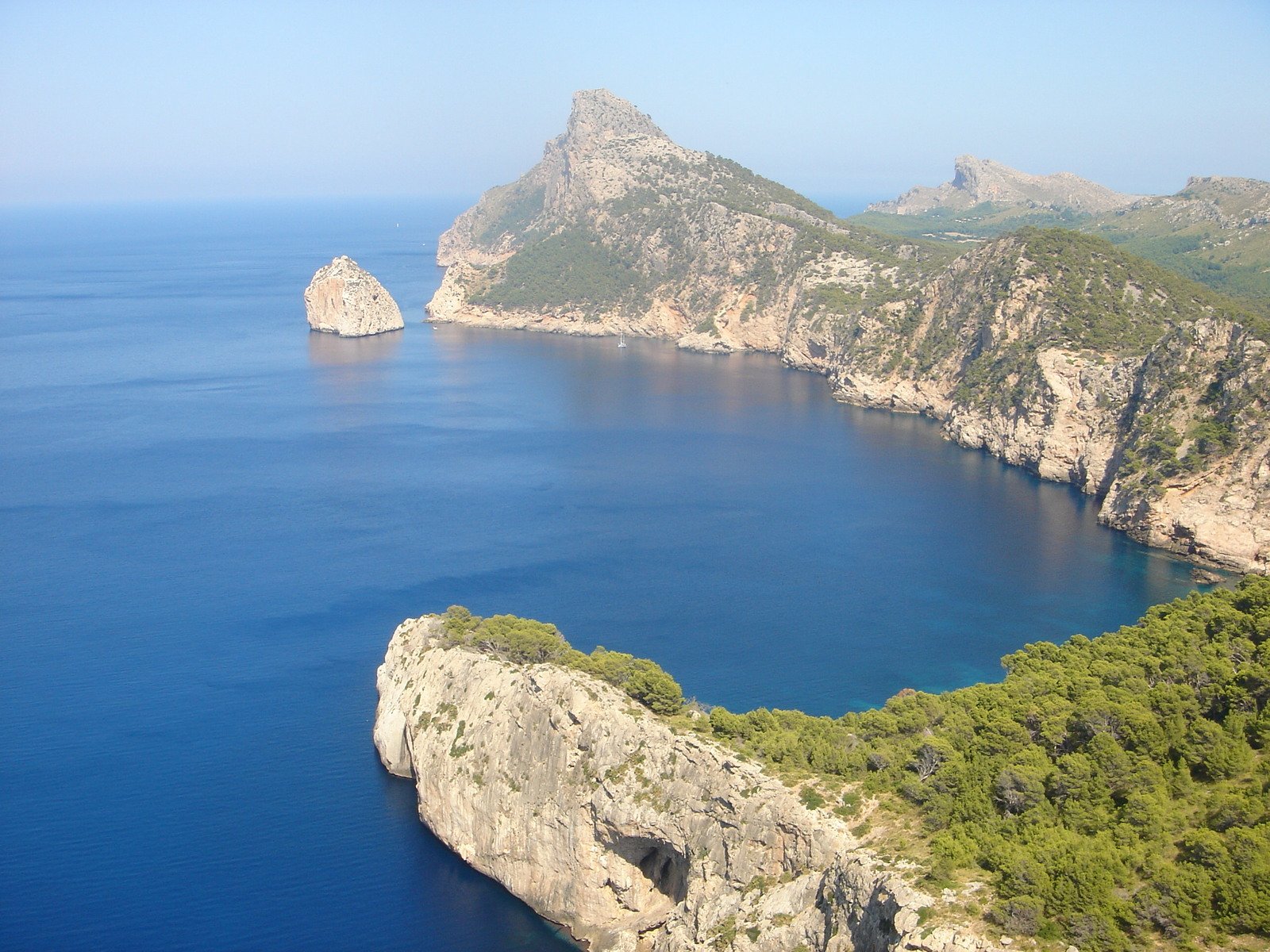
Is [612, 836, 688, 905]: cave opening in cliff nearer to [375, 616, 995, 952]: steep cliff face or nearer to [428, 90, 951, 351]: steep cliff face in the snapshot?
[375, 616, 995, 952]: steep cliff face

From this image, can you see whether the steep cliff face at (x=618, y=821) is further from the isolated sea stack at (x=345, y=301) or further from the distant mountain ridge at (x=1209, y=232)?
the isolated sea stack at (x=345, y=301)

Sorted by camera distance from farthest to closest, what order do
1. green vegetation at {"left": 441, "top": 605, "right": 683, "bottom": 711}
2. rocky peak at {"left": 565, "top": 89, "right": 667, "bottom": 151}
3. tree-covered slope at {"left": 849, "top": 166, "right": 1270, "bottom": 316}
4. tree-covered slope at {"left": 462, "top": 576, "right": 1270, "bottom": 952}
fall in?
rocky peak at {"left": 565, "top": 89, "right": 667, "bottom": 151}
tree-covered slope at {"left": 849, "top": 166, "right": 1270, "bottom": 316}
green vegetation at {"left": 441, "top": 605, "right": 683, "bottom": 711}
tree-covered slope at {"left": 462, "top": 576, "right": 1270, "bottom": 952}

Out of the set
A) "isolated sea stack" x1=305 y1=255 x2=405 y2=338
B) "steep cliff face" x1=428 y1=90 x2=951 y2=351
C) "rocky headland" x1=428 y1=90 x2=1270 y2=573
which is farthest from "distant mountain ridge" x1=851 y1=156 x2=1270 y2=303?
"isolated sea stack" x1=305 y1=255 x2=405 y2=338

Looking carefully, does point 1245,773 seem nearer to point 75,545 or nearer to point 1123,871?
point 1123,871

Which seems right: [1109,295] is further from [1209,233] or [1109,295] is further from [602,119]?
[602,119]

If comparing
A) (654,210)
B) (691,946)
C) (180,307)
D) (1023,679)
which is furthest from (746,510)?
(180,307)

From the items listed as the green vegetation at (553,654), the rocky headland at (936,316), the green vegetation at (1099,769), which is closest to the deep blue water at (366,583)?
the rocky headland at (936,316)

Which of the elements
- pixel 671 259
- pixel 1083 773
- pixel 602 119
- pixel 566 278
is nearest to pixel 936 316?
pixel 671 259
